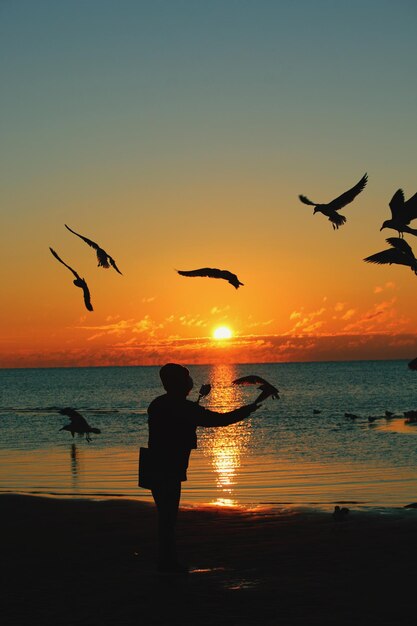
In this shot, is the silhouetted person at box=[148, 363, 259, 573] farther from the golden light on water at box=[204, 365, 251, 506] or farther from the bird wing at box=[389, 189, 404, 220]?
the golden light on water at box=[204, 365, 251, 506]

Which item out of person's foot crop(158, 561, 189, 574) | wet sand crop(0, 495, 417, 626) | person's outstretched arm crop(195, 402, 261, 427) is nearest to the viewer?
wet sand crop(0, 495, 417, 626)

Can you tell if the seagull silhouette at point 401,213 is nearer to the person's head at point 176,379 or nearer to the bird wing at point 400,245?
the bird wing at point 400,245

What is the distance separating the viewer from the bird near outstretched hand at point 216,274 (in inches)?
518

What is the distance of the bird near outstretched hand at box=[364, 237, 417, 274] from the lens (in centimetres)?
1330

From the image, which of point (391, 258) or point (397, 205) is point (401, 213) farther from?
point (391, 258)

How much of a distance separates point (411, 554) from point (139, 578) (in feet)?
10.1

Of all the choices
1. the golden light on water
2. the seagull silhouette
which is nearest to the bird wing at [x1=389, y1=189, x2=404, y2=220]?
the seagull silhouette

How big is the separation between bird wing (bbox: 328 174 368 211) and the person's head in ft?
22.3

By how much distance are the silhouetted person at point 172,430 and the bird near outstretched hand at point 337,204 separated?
235 inches

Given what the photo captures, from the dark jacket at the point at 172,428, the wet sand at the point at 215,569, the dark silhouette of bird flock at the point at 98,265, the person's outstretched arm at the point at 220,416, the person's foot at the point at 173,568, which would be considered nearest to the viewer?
the wet sand at the point at 215,569

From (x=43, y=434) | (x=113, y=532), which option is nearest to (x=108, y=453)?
(x=43, y=434)

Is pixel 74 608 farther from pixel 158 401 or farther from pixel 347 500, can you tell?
pixel 347 500

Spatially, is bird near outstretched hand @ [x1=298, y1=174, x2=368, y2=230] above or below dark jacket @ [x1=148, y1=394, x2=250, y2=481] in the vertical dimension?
above

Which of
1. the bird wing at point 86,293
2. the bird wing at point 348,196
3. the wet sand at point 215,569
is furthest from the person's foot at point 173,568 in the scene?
the bird wing at point 348,196
